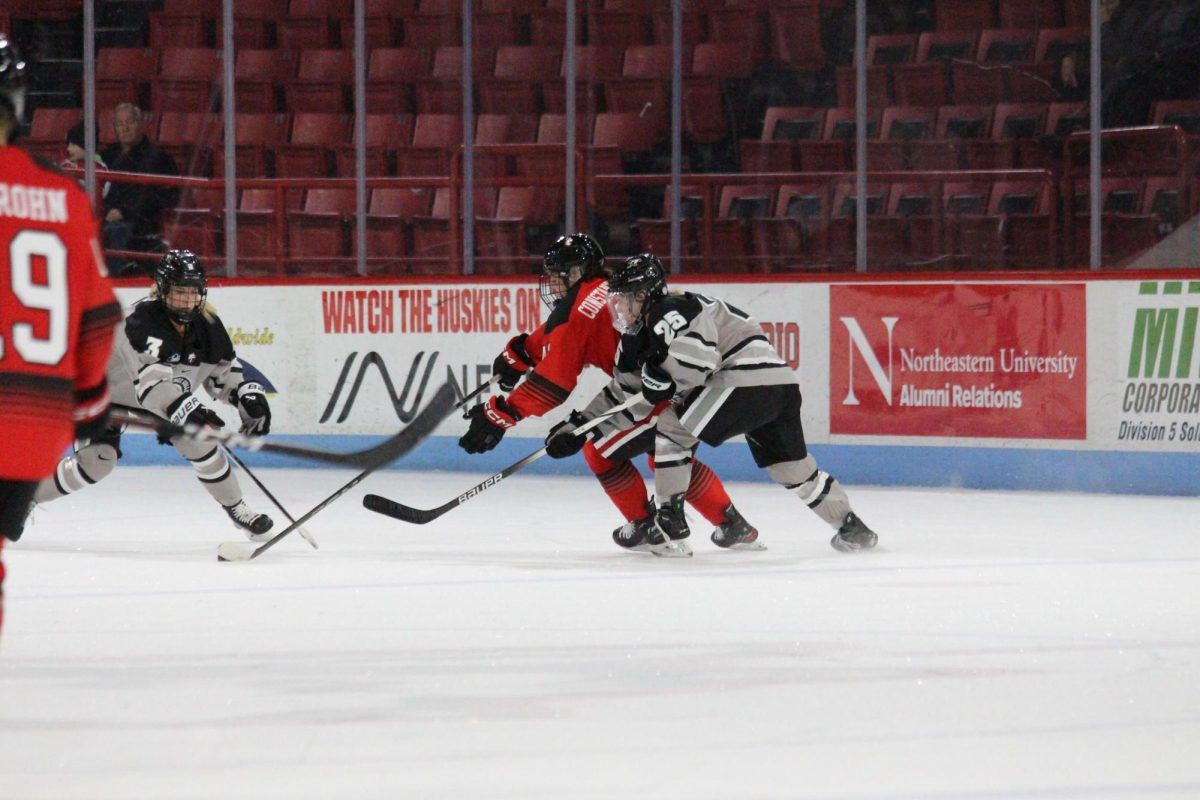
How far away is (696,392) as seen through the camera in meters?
5.23

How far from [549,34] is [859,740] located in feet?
18.9

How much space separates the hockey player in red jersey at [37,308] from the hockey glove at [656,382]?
2.65 metres

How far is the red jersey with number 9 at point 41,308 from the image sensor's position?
2.47 metres

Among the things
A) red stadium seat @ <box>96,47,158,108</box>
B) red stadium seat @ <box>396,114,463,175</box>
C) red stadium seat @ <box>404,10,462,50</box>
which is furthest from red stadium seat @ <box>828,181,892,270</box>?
red stadium seat @ <box>96,47,158,108</box>

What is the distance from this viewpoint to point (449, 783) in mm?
2561

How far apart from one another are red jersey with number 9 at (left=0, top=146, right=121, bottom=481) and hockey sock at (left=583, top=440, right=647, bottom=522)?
2.82m

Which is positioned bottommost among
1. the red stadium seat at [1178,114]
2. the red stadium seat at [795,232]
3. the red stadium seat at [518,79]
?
the red stadium seat at [795,232]

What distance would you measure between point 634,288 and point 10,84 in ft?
8.85

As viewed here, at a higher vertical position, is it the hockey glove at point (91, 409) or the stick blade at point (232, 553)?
the hockey glove at point (91, 409)

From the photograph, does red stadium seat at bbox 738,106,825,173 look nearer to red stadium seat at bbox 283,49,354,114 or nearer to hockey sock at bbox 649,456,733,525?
red stadium seat at bbox 283,49,354,114

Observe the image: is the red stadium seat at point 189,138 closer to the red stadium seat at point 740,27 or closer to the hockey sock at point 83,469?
the red stadium seat at point 740,27

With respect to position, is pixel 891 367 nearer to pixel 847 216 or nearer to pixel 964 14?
pixel 847 216

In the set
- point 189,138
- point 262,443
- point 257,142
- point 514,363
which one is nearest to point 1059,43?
point 514,363

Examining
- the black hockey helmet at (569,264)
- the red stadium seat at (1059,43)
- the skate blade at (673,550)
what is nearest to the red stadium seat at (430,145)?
the red stadium seat at (1059,43)
